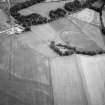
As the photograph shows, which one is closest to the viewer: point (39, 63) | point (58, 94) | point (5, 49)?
point (58, 94)

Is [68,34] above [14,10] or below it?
below

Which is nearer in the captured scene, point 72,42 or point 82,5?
point 72,42

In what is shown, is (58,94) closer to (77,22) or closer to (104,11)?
(77,22)

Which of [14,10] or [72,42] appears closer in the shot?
[72,42]

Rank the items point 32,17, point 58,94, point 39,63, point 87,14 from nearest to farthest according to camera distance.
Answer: point 58,94 < point 39,63 < point 32,17 < point 87,14

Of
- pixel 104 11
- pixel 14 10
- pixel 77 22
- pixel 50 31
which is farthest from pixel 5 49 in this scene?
pixel 104 11

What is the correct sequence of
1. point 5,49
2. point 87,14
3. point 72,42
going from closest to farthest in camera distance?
point 5,49
point 72,42
point 87,14

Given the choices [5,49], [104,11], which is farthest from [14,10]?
[104,11]

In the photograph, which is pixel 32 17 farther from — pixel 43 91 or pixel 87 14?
pixel 43 91

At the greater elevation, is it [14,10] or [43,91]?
[14,10]
